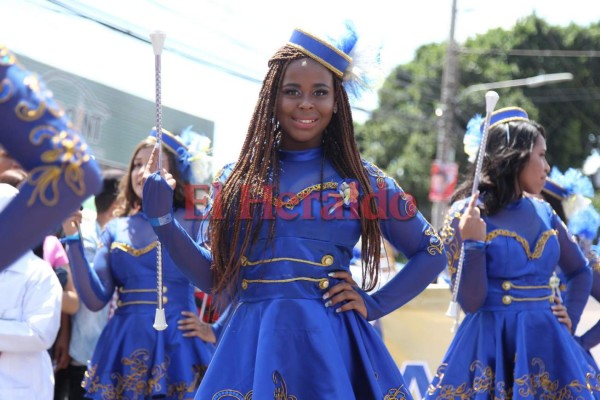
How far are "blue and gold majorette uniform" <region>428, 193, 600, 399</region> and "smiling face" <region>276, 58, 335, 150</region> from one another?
1.41 m

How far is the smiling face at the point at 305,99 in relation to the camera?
3643 millimetres

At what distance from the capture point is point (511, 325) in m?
4.92

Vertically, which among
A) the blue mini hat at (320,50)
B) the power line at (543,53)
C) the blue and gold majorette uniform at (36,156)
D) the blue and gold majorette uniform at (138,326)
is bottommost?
the blue and gold majorette uniform at (138,326)

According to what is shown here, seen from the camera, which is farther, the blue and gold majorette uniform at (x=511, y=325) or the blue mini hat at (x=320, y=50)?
the blue and gold majorette uniform at (x=511, y=325)

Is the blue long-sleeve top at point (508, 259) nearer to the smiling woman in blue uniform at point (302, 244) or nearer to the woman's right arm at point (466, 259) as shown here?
the woman's right arm at point (466, 259)

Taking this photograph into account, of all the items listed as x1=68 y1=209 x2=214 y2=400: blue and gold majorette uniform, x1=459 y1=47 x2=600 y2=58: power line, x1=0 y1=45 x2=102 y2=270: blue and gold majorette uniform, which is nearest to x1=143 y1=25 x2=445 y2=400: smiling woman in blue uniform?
x1=0 y1=45 x2=102 y2=270: blue and gold majorette uniform

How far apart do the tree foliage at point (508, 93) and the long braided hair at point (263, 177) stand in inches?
1226

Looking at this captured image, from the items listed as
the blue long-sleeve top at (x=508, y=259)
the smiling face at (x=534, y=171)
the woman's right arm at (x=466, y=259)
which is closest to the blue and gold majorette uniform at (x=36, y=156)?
the woman's right arm at (x=466, y=259)

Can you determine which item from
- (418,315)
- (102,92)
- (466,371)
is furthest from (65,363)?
(102,92)

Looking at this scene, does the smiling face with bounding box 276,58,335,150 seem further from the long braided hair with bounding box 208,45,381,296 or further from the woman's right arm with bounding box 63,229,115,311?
the woman's right arm with bounding box 63,229,115,311

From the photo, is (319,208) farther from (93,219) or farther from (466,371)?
(93,219)

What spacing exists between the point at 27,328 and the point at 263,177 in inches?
57.3

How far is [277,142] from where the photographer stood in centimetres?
373

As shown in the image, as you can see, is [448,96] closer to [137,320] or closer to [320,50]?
[137,320]
